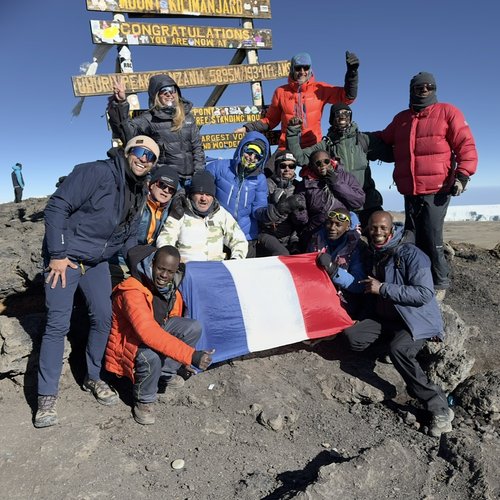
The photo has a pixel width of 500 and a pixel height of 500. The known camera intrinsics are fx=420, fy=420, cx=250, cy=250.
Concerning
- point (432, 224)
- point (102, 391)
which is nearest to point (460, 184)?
point (432, 224)

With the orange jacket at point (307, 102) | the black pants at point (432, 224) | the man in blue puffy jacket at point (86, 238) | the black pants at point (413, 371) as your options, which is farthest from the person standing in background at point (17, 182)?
the black pants at point (413, 371)

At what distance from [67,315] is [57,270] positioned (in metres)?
0.52

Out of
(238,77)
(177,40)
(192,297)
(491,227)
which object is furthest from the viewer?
(491,227)

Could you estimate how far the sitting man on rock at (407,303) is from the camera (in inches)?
189

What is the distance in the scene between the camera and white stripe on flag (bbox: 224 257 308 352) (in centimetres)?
528

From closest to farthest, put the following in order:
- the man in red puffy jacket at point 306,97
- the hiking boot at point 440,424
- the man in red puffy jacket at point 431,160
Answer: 1. the hiking boot at point 440,424
2. the man in red puffy jacket at point 431,160
3. the man in red puffy jacket at point 306,97

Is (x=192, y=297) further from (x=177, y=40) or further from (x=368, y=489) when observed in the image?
(x=177, y=40)

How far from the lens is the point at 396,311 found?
5168 millimetres

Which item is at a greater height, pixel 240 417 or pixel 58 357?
pixel 58 357

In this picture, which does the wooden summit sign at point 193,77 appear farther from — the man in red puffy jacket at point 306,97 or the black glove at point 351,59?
the black glove at point 351,59

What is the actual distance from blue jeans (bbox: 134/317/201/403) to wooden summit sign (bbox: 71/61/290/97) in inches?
244

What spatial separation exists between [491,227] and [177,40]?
2371 cm

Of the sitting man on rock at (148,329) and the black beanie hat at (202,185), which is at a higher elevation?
the black beanie hat at (202,185)

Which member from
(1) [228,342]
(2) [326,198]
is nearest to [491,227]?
(2) [326,198]
